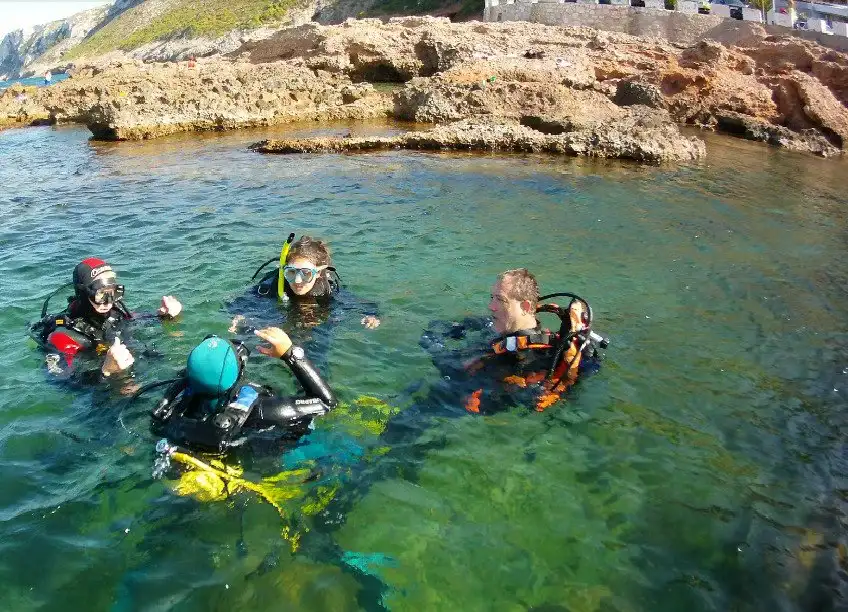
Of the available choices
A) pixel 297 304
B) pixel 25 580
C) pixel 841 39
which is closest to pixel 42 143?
pixel 297 304

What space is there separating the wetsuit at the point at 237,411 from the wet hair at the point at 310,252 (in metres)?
1.93

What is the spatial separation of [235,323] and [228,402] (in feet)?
7.75

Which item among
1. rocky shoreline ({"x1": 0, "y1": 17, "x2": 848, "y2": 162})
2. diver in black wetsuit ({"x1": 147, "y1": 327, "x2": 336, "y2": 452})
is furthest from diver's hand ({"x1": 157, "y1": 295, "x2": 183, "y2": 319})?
rocky shoreline ({"x1": 0, "y1": 17, "x2": 848, "y2": 162})

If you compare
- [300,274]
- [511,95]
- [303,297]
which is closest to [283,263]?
[300,274]

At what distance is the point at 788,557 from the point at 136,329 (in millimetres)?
5539

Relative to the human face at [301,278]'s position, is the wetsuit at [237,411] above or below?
below

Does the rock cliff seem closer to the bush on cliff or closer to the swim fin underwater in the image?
the bush on cliff

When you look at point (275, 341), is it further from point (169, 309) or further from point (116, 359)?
point (169, 309)

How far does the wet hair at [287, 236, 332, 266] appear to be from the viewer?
555 cm

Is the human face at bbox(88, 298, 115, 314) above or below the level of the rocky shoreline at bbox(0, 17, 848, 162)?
below

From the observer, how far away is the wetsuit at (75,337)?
183 inches

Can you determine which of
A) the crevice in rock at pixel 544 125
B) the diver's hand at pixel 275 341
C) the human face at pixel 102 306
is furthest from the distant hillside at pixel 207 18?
the diver's hand at pixel 275 341

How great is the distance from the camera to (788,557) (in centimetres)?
319

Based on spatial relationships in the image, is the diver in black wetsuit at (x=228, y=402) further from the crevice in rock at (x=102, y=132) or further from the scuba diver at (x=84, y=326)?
the crevice in rock at (x=102, y=132)
